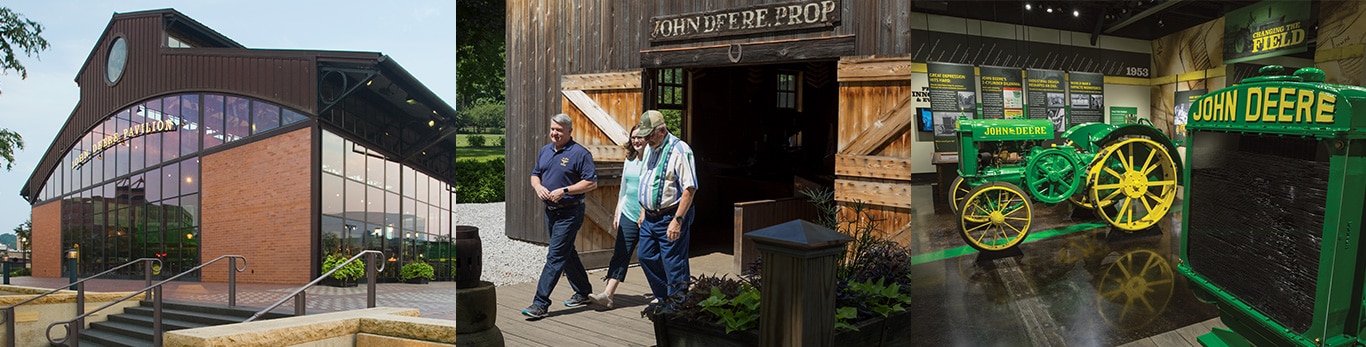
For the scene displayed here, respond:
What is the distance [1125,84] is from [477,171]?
2.64 meters

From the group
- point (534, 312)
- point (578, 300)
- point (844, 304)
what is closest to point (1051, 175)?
point (844, 304)

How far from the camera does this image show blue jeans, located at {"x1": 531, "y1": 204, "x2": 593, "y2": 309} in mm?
3473

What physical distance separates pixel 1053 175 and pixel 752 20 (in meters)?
1.31

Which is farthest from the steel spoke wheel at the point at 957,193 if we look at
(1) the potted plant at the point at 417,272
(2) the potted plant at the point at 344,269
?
(2) the potted plant at the point at 344,269

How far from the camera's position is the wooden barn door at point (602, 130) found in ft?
10.8

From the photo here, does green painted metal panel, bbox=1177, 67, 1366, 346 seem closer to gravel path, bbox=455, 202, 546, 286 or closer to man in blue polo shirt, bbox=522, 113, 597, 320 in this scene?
man in blue polo shirt, bbox=522, 113, 597, 320

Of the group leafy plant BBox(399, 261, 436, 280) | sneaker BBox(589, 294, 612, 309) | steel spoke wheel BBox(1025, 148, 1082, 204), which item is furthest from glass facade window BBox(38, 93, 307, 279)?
steel spoke wheel BBox(1025, 148, 1082, 204)

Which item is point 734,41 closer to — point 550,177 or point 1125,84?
point 550,177

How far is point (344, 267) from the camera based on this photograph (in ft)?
16.4

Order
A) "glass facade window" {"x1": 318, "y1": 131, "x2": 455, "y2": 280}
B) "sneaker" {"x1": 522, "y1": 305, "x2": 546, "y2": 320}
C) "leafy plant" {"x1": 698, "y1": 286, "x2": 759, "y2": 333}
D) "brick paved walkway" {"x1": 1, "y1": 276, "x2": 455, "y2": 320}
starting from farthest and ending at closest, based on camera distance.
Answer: "brick paved walkway" {"x1": 1, "y1": 276, "x2": 455, "y2": 320}, "glass facade window" {"x1": 318, "y1": 131, "x2": 455, "y2": 280}, "sneaker" {"x1": 522, "y1": 305, "x2": 546, "y2": 320}, "leafy plant" {"x1": 698, "y1": 286, "x2": 759, "y2": 333}

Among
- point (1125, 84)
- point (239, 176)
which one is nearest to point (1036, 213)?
point (1125, 84)

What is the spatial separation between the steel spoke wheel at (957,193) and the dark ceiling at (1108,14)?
67 cm

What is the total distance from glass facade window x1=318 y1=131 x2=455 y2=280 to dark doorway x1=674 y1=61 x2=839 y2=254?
2.07m

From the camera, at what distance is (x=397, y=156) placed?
4.65m
